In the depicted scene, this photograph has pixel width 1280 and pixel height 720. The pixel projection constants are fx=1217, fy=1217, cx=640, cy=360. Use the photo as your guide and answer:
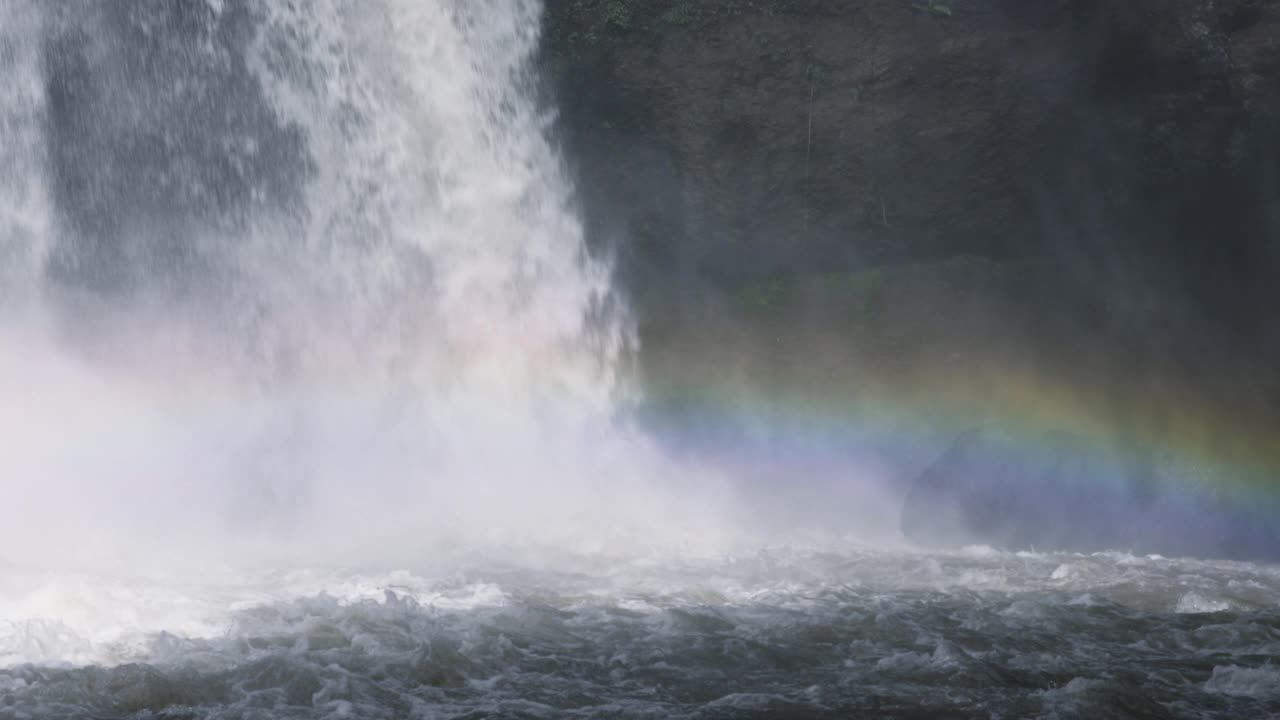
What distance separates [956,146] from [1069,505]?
5.02 metres

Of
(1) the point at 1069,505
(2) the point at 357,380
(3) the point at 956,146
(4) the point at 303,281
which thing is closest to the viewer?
(1) the point at 1069,505

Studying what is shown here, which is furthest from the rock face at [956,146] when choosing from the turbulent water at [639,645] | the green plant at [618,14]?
the turbulent water at [639,645]

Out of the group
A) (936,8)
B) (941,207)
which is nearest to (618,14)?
(936,8)

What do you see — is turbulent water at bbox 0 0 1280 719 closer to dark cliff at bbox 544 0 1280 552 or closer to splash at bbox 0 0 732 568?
splash at bbox 0 0 732 568

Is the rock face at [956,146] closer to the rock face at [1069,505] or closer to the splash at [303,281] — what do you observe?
the splash at [303,281]

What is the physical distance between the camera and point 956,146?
54.4ft

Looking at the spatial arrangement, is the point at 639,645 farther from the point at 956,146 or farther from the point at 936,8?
the point at 936,8

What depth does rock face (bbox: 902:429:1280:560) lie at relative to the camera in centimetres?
1492

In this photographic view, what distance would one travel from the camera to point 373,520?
568 inches

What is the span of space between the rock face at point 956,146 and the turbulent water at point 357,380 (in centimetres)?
135

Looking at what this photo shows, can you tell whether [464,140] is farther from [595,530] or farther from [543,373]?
[595,530]

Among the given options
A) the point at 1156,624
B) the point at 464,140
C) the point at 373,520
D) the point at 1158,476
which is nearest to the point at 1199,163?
the point at 1158,476

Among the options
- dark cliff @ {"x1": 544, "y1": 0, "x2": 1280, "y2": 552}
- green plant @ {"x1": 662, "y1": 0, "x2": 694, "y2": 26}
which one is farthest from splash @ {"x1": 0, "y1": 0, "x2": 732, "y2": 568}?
green plant @ {"x1": 662, "y1": 0, "x2": 694, "y2": 26}

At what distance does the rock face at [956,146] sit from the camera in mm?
15680
